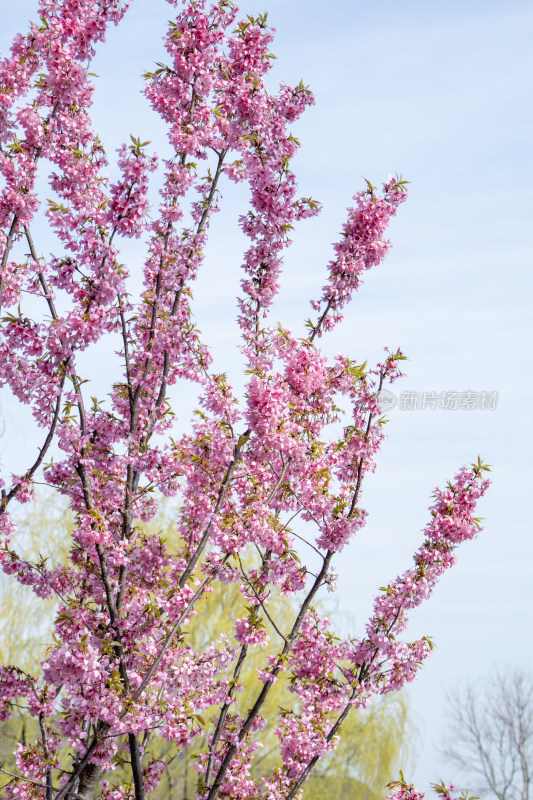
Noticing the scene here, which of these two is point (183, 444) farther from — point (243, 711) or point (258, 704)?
point (243, 711)

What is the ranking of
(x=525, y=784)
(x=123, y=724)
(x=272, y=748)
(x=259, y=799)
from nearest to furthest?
(x=123, y=724) < (x=259, y=799) < (x=272, y=748) < (x=525, y=784)

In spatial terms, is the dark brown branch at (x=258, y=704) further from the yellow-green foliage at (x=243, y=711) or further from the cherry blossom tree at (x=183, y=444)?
the yellow-green foliage at (x=243, y=711)

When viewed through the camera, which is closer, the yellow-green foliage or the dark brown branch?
the dark brown branch

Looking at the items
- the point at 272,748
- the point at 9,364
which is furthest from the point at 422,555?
the point at 272,748

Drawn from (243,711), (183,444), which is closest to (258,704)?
(183,444)

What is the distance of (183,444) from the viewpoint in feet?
16.0

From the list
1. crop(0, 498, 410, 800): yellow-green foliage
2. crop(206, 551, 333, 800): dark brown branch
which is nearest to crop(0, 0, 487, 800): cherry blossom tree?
crop(206, 551, 333, 800): dark brown branch

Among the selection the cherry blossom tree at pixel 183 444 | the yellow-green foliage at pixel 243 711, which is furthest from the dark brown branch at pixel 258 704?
the yellow-green foliage at pixel 243 711

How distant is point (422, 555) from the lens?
5180 mm

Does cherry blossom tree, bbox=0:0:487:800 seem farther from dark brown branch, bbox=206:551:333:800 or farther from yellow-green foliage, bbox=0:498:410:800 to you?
yellow-green foliage, bbox=0:498:410:800

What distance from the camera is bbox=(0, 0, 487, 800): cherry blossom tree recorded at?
4422 millimetres

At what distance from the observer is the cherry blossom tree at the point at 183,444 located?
14.5 feet

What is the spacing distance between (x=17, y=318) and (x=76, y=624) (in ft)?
6.28

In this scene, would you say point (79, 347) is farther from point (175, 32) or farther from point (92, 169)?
point (175, 32)
